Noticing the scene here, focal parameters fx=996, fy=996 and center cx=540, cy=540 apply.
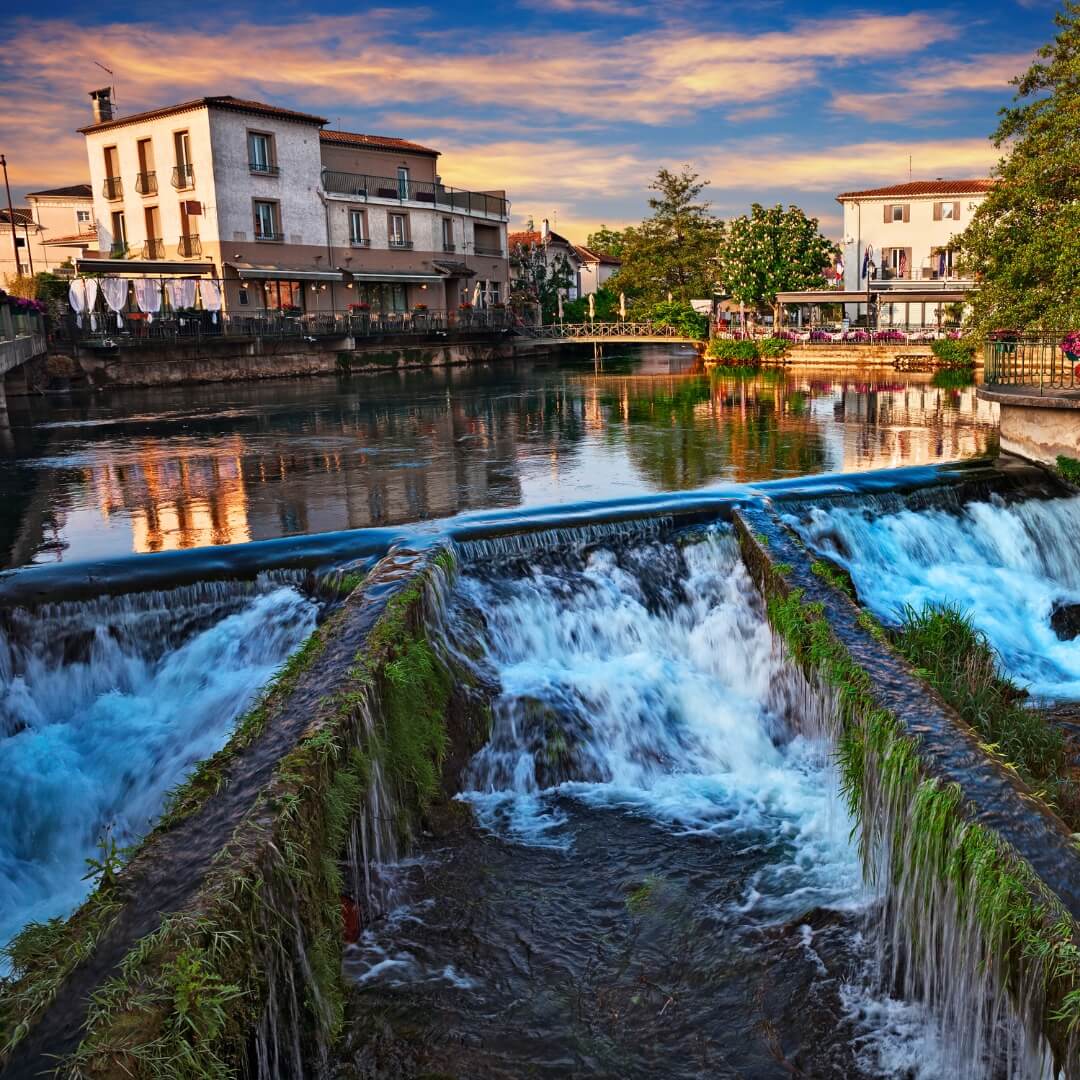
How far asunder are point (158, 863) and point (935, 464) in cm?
1465

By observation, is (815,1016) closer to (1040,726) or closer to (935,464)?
(1040,726)

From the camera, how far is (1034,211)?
837 inches

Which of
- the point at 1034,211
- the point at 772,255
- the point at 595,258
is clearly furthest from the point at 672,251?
the point at 1034,211

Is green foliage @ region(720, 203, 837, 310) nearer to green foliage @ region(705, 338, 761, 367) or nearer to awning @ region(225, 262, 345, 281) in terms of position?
green foliage @ region(705, 338, 761, 367)

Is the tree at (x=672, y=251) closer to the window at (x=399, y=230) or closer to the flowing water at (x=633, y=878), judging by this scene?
the window at (x=399, y=230)

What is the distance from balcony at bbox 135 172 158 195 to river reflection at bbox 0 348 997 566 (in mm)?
19864

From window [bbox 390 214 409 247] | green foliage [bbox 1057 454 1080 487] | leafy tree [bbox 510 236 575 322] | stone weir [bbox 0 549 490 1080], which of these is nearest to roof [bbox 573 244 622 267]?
leafy tree [bbox 510 236 575 322]

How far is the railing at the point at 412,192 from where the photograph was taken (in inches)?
2194

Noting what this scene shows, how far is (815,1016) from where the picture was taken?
534cm

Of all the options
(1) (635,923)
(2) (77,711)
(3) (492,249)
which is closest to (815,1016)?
(1) (635,923)

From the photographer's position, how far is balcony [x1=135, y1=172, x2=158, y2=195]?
50000 mm

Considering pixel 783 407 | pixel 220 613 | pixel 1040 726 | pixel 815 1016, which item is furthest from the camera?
pixel 783 407

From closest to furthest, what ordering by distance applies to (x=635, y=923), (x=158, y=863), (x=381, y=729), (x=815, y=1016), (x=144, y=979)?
(x=144, y=979) → (x=158, y=863) → (x=815, y=1016) → (x=635, y=923) → (x=381, y=729)

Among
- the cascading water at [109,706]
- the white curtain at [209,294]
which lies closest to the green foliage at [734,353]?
the white curtain at [209,294]
